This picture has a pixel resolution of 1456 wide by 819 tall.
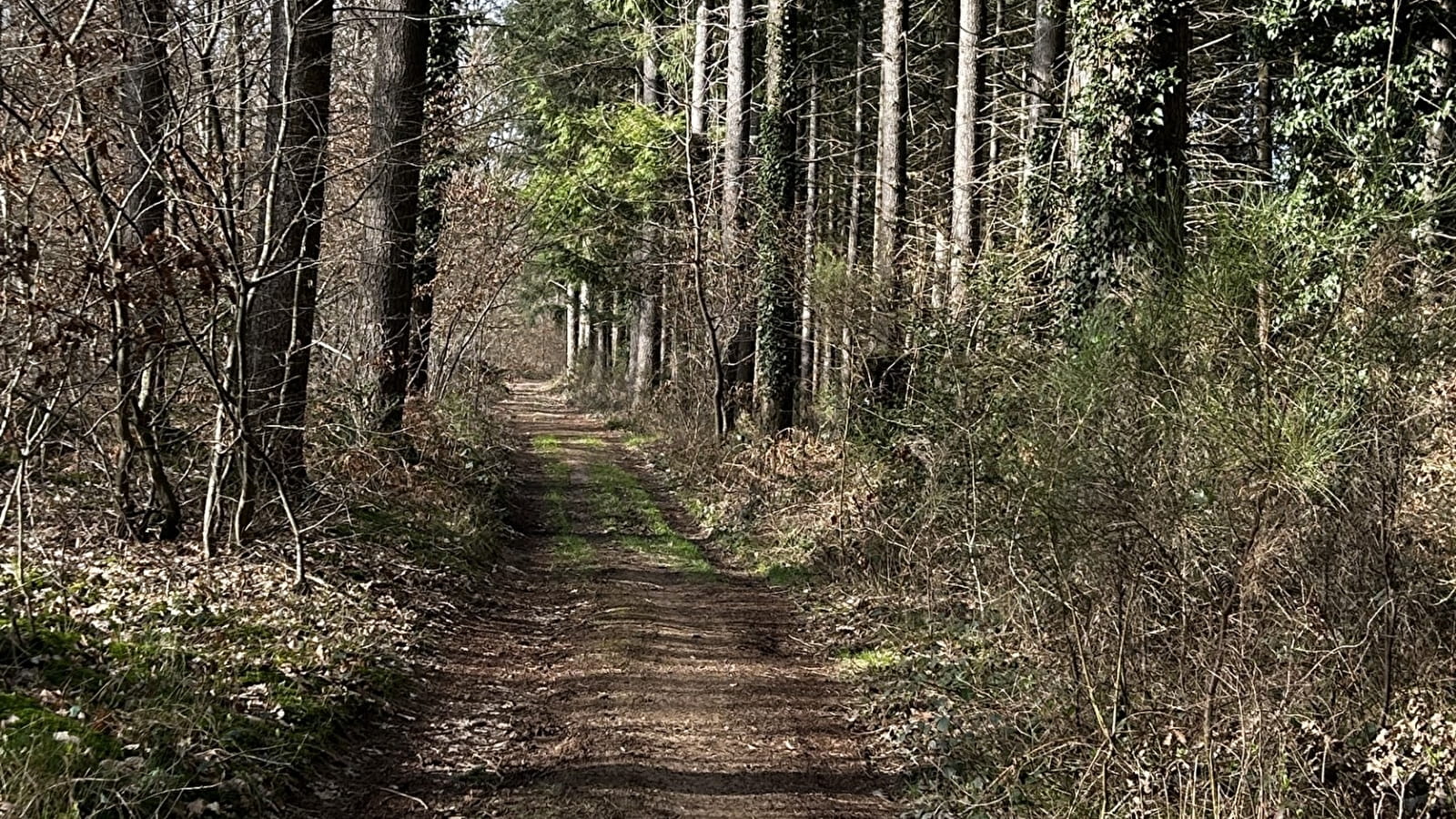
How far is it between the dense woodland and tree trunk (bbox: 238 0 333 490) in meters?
0.05

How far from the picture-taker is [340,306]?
1360cm

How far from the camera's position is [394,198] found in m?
11.9

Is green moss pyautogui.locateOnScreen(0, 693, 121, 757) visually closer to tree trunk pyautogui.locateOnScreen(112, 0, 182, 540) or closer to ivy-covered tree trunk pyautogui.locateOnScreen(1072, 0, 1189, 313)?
tree trunk pyautogui.locateOnScreen(112, 0, 182, 540)

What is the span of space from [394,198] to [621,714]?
7.35 meters

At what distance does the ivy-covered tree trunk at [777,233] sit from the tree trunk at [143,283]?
9234 millimetres

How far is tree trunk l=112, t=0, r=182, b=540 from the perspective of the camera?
663cm

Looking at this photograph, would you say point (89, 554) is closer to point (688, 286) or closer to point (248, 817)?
point (248, 817)

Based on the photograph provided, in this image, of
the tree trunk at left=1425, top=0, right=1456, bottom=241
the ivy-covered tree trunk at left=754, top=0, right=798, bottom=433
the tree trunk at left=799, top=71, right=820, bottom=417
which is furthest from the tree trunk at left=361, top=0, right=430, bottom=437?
the tree trunk at left=1425, top=0, right=1456, bottom=241

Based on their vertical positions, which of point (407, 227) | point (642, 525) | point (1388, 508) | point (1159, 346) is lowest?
point (642, 525)

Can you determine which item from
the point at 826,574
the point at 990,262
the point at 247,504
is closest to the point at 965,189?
the point at 990,262

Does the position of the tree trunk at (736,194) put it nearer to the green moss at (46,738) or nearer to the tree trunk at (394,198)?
the tree trunk at (394,198)

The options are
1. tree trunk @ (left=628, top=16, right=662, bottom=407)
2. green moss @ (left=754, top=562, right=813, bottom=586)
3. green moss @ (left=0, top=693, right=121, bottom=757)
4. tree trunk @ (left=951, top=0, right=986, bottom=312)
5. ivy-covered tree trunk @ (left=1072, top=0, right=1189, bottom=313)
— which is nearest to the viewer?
green moss @ (left=0, top=693, right=121, bottom=757)

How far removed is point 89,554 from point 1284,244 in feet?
24.0

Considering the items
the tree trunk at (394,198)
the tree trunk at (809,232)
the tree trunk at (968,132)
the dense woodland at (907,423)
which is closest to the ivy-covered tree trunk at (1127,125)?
the dense woodland at (907,423)
